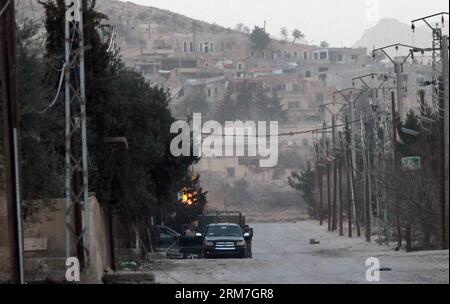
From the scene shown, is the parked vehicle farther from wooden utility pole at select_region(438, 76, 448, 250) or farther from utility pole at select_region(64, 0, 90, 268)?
utility pole at select_region(64, 0, 90, 268)

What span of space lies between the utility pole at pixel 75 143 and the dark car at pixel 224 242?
21.2 meters

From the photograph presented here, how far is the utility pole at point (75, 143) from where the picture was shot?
2794 cm

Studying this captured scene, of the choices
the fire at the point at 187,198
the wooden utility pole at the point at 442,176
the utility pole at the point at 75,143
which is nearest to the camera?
the utility pole at the point at 75,143

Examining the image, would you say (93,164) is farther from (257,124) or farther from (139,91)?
(257,124)

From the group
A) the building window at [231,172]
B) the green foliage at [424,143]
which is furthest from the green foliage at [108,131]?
the building window at [231,172]

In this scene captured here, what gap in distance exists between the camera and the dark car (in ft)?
166

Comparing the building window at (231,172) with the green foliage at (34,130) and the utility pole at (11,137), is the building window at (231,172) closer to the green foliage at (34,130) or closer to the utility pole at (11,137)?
the green foliage at (34,130)

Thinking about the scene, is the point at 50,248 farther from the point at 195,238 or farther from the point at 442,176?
the point at 195,238

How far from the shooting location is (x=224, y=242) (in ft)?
167

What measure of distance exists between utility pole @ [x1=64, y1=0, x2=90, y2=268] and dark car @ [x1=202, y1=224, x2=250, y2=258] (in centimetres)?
2115

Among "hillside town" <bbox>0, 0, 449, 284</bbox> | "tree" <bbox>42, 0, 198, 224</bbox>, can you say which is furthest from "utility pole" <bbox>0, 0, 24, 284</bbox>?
"tree" <bbox>42, 0, 198, 224</bbox>

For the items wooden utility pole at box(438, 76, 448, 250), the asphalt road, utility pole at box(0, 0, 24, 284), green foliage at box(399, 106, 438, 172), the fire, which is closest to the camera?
utility pole at box(0, 0, 24, 284)

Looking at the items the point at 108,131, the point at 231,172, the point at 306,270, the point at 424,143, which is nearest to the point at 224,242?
the point at 424,143

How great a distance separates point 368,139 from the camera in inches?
2650
